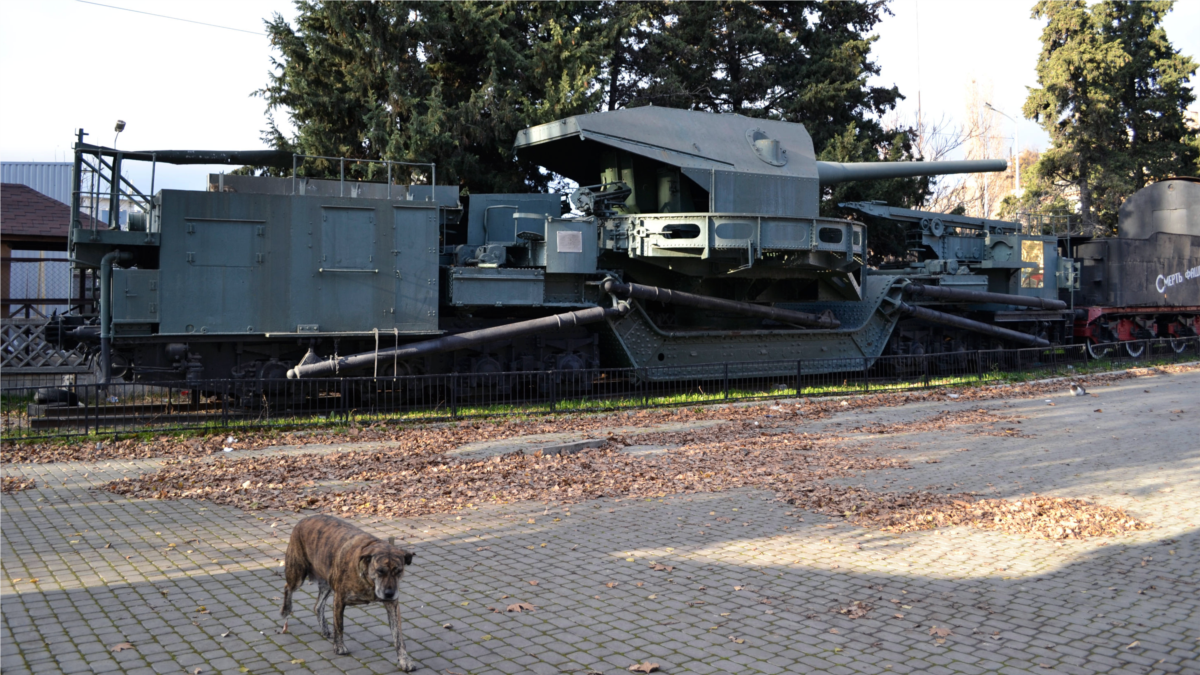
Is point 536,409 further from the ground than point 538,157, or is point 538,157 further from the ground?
point 538,157

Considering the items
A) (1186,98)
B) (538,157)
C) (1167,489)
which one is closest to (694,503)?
(1167,489)

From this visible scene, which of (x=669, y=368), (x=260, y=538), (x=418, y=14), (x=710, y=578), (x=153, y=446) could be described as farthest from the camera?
(x=418, y=14)

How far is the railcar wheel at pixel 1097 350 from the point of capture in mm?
24102

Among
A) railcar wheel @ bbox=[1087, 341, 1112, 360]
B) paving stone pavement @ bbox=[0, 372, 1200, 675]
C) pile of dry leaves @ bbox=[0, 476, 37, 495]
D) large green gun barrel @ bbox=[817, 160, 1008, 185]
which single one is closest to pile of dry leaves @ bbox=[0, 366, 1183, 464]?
pile of dry leaves @ bbox=[0, 476, 37, 495]

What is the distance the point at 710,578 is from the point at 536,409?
8.35 metres

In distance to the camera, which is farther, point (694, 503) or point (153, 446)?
point (153, 446)

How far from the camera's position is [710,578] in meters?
6.17

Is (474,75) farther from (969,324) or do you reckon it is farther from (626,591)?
(626,591)

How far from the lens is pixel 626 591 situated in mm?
5906

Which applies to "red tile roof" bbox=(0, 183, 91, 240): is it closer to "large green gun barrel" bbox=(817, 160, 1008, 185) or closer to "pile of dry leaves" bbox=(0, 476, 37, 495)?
"pile of dry leaves" bbox=(0, 476, 37, 495)

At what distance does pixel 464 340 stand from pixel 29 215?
499 inches

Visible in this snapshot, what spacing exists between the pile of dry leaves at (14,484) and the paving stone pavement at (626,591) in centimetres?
17

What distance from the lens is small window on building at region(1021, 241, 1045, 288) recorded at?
75.5ft

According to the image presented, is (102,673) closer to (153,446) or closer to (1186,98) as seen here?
(153,446)
